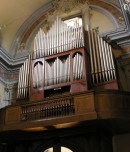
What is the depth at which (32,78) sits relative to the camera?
904 centimetres

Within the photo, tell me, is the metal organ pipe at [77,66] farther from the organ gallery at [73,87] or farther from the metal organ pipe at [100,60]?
the metal organ pipe at [100,60]

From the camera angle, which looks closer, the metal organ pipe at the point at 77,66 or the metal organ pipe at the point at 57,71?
the metal organ pipe at the point at 77,66

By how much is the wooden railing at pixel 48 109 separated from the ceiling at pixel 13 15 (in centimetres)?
421

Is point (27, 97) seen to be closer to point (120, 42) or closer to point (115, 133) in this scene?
point (115, 133)

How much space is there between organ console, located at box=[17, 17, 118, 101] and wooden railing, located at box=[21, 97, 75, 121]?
0.62 m

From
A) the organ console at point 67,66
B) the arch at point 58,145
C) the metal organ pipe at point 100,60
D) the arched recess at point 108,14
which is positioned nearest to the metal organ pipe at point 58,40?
the organ console at point 67,66

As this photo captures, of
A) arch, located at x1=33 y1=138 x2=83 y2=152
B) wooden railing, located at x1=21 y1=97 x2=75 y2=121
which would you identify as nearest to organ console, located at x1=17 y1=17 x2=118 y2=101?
wooden railing, located at x1=21 y1=97 x2=75 y2=121

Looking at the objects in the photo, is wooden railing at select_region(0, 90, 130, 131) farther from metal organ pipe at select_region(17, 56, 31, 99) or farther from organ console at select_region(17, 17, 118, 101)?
metal organ pipe at select_region(17, 56, 31, 99)

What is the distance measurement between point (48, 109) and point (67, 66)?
5.55 feet

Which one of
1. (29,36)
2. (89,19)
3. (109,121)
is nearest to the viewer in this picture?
(109,121)

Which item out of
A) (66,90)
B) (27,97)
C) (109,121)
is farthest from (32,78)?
(109,121)

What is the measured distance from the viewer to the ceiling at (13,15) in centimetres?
1066

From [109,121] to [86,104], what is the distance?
0.78 meters

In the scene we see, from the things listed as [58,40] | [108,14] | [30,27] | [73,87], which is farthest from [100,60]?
[30,27]
